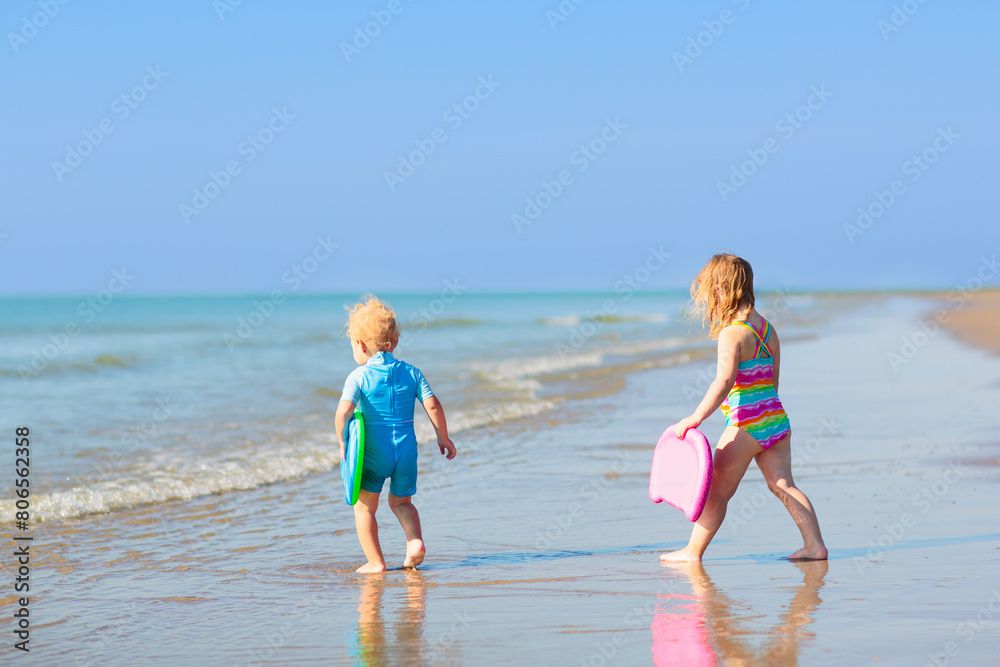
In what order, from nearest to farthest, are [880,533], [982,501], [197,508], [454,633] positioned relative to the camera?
[454,633] → [880,533] → [982,501] → [197,508]

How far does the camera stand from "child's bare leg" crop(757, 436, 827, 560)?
471cm

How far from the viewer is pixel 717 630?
3590 millimetres

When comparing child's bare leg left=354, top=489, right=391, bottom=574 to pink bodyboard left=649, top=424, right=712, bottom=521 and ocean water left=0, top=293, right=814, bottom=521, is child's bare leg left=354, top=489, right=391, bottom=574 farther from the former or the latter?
ocean water left=0, top=293, right=814, bottom=521

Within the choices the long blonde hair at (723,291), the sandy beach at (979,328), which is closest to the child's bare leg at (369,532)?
the long blonde hair at (723,291)

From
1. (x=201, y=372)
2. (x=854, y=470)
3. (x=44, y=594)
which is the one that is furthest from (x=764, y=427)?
(x=201, y=372)

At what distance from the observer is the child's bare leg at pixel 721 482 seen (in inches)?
185

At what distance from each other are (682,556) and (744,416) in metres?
0.78

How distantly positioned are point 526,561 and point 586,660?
5.34 ft

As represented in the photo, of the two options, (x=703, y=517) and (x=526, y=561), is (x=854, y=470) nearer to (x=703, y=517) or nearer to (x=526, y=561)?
(x=703, y=517)

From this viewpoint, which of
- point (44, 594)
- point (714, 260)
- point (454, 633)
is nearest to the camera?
point (454, 633)

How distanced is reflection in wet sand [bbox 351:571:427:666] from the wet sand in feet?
0.05

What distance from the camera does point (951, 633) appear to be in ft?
11.4

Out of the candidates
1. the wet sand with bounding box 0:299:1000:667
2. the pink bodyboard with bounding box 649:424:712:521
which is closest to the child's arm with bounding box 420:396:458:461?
the wet sand with bounding box 0:299:1000:667

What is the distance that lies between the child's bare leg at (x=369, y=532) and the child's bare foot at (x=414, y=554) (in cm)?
13
